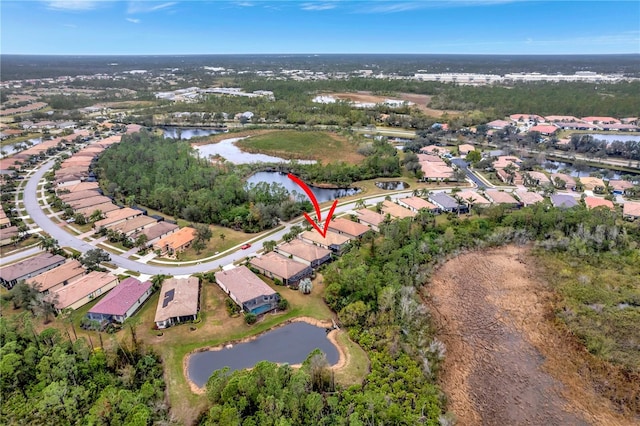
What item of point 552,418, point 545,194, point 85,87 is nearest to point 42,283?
point 552,418

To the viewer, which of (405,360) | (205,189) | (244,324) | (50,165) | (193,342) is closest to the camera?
(405,360)

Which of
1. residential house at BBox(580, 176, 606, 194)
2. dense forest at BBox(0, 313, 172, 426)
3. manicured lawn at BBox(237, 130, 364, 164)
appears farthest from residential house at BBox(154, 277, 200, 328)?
residential house at BBox(580, 176, 606, 194)

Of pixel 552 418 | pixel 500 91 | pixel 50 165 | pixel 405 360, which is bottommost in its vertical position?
pixel 552 418

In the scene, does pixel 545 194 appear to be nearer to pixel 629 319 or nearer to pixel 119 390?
pixel 629 319

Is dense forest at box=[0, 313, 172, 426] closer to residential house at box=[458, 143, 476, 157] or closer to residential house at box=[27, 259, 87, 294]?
residential house at box=[27, 259, 87, 294]

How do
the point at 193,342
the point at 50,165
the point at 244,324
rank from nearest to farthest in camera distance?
the point at 193,342 → the point at 244,324 → the point at 50,165
